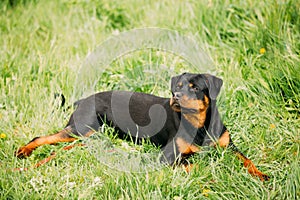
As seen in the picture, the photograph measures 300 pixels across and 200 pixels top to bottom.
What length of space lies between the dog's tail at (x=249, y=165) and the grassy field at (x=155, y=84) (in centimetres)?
7

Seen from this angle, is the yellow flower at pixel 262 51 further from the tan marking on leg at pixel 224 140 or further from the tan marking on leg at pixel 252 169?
the tan marking on leg at pixel 252 169

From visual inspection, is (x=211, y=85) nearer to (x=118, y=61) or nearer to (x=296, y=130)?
(x=296, y=130)

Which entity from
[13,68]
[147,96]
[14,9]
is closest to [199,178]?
[147,96]

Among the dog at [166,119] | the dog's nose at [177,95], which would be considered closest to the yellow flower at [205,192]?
the dog at [166,119]

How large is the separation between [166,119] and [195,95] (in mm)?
472

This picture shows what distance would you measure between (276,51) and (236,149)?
1386mm

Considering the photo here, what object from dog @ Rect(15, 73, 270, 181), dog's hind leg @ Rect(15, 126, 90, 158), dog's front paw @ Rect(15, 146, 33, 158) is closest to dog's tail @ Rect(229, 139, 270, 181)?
dog @ Rect(15, 73, 270, 181)

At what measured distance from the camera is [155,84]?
15.2 feet

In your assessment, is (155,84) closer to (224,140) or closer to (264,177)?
(224,140)

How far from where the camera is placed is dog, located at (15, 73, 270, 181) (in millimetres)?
3572

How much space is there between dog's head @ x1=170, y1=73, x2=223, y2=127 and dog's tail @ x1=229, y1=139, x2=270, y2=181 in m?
0.35

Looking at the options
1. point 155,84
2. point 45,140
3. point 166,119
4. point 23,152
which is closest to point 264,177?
point 166,119

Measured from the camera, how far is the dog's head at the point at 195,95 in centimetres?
353

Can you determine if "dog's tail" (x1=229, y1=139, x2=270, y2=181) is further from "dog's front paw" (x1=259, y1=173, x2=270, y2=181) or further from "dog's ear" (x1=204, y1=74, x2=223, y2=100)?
"dog's ear" (x1=204, y1=74, x2=223, y2=100)
